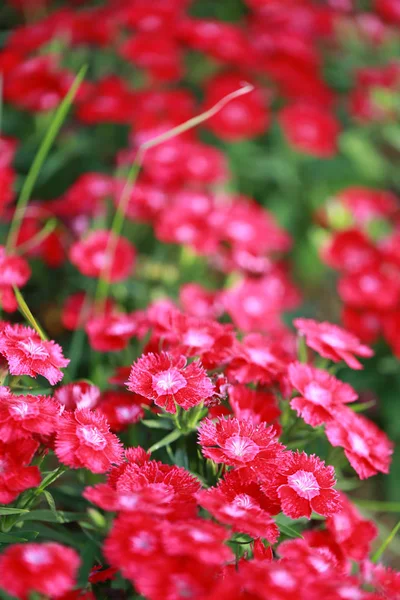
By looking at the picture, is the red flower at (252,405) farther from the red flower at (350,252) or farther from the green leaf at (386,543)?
the red flower at (350,252)

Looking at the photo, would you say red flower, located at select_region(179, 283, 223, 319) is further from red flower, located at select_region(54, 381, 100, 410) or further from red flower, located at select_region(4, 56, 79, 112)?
red flower, located at select_region(4, 56, 79, 112)

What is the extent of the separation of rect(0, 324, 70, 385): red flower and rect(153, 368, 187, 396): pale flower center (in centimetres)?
13

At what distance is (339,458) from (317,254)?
3.64 feet

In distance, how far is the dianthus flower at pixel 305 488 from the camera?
739 mm

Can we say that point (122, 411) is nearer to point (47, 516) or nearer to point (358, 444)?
point (47, 516)

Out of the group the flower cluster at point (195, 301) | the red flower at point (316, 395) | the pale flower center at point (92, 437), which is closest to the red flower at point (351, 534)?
the flower cluster at point (195, 301)

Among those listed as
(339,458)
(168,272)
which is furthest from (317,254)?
(339,458)

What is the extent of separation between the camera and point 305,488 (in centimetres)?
76

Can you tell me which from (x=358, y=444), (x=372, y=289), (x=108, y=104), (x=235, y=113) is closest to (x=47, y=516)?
(x=358, y=444)

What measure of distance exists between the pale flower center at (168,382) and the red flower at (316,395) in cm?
16

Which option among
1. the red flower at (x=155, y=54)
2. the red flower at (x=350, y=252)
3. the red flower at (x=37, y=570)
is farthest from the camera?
the red flower at (x=155, y=54)

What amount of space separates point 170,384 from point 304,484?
0.20 m

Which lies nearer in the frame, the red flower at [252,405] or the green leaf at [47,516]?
the green leaf at [47,516]

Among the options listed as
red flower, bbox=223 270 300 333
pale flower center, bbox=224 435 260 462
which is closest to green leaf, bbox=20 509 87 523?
pale flower center, bbox=224 435 260 462
